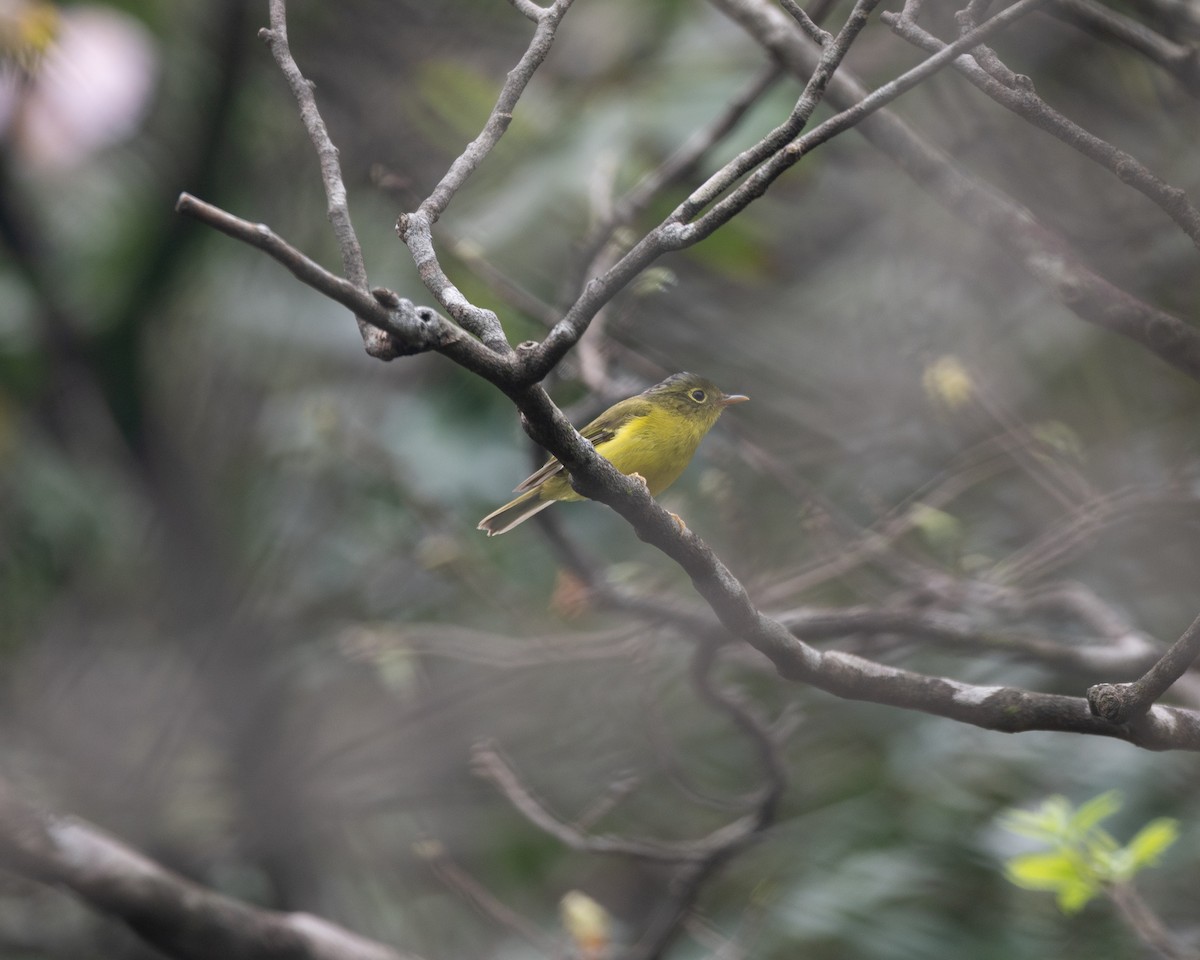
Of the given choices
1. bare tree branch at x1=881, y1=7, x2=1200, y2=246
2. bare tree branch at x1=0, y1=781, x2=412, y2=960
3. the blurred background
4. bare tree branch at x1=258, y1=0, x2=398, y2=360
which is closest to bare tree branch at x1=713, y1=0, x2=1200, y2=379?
the blurred background

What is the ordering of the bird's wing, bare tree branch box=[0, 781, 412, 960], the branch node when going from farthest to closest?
the bird's wing → bare tree branch box=[0, 781, 412, 960] → the branch node

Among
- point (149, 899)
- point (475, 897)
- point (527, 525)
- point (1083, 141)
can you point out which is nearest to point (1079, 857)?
point (1083, 141)

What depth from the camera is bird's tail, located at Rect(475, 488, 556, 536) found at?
4078 millimetres

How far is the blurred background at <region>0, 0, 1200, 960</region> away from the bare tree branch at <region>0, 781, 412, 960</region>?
534 millimetres

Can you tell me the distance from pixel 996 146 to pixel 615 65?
2.09 metres

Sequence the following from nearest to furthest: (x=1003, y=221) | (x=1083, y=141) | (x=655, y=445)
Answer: (x=1083, y=141)
(x=1003, y=221)
(x=655, y=445)

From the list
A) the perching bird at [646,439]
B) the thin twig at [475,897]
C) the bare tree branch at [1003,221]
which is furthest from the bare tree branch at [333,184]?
the thin twig at [475,897]

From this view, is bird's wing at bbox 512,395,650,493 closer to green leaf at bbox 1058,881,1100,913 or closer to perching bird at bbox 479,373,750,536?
perching bird at bbox 479,373,750,536

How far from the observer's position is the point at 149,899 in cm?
408

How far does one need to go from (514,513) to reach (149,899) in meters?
1.72

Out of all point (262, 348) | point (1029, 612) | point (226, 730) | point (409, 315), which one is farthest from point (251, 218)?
point (409, 315)

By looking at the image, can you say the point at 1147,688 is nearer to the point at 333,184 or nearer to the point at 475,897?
the point at 333,184

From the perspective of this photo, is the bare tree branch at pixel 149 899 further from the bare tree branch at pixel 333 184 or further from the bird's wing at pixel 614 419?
the bare tree branch at pixel 333 184

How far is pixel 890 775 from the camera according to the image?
5.05 meters
